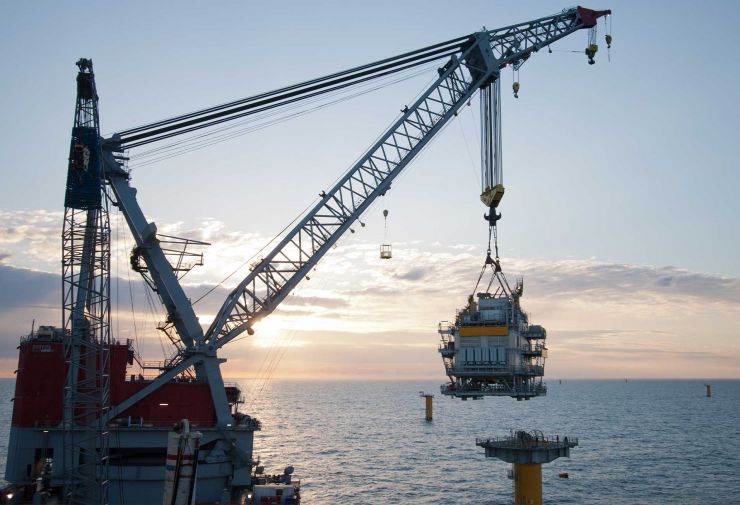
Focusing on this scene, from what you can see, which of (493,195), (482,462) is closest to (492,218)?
(493,195)

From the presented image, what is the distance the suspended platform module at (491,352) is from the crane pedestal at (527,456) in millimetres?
5573

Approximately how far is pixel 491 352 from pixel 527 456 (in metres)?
10.4

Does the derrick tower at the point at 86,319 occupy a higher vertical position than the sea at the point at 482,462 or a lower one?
higher

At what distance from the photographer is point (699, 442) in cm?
12469

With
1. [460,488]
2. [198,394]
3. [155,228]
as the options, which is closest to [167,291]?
[155,228]

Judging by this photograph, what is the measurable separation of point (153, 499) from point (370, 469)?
47.8 m

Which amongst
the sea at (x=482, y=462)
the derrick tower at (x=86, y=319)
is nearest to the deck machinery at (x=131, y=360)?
the derrick tower at (x=86, y=319)

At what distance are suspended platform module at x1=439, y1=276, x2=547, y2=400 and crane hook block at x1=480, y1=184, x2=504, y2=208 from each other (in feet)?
18.9

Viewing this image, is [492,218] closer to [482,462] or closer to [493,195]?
[493,195]

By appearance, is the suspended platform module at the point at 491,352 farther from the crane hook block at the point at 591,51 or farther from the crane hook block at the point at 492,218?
the crane hook block at the point at 591,51

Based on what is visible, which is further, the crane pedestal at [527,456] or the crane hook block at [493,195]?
the crane pedestal at [527,456]

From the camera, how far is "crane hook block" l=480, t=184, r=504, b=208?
53.1 m

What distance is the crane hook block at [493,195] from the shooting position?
53062 millimetres

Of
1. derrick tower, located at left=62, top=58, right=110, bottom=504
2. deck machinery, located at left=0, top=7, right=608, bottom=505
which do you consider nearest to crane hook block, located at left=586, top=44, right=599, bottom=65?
deck machinery, located at left=0, top=7, right=608, bottom=505
